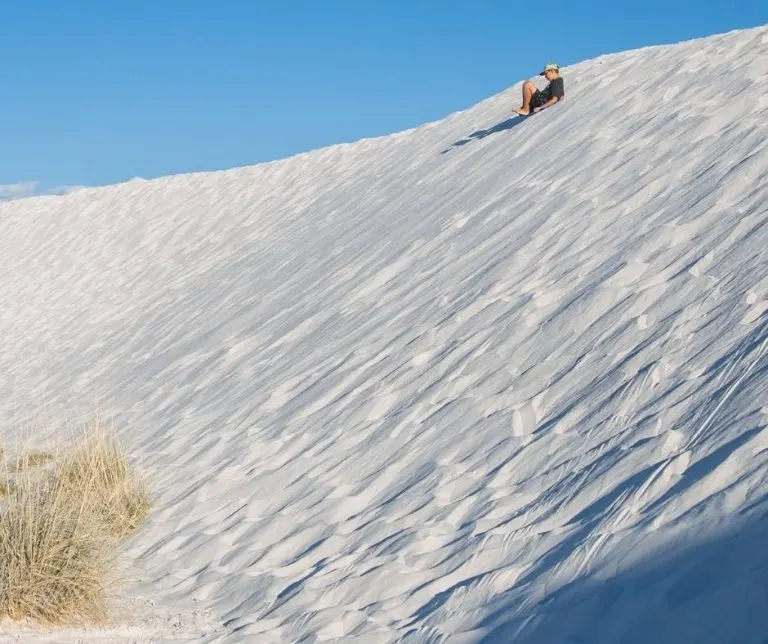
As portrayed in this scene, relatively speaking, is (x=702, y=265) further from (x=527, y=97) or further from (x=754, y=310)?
(x=527, y=97)

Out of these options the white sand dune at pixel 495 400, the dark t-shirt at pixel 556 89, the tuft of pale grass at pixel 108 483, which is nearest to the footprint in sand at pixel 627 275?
the white sand dune at pixel 495 400

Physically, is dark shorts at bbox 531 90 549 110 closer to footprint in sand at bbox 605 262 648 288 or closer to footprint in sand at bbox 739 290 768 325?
footprint in sand at bbox 605 262 648 288

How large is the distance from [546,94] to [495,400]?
7321mm

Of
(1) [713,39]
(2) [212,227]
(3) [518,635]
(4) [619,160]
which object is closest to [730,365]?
(3) [518,635]

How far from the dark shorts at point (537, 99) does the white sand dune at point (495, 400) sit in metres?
0.25

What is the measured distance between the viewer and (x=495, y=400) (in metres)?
5.17

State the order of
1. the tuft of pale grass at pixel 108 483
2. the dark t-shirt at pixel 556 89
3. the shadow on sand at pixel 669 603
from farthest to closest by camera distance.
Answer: the dark t-shirt at pixel 556 89, the tuft of pale grass at pixel 108 483, the shadow on sand at pixel 669 603

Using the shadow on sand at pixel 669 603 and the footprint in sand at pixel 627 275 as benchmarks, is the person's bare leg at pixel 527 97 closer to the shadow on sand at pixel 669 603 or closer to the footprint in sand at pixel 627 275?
the footprint in sand at pixel 627 275

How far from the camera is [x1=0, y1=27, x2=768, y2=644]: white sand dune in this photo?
11.3ft

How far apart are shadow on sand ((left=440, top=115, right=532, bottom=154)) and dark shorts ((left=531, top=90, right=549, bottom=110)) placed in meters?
0.16

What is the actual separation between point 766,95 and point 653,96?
75.7 inches

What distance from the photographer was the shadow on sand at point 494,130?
12195 mm

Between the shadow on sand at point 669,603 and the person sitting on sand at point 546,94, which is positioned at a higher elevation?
the person sitting on sand at point 546,94

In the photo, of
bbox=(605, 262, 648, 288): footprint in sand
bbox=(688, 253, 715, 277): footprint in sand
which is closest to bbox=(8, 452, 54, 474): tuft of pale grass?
bbox=(605, 262, 648, 288): footprint in sand
